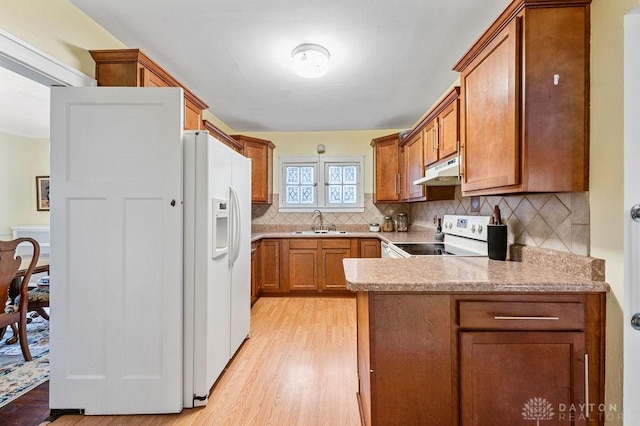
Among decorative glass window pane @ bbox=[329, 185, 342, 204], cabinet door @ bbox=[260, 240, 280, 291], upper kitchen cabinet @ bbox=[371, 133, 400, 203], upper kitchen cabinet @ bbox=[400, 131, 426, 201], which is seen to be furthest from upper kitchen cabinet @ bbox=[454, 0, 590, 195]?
decorative glass window pane @ bbox=[329, 185, 342, 204]

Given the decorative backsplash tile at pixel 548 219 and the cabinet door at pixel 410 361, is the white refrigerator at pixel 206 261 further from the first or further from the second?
the decorative backsplash tile at pixel 548 219

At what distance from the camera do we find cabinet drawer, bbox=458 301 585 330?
1.21 meters

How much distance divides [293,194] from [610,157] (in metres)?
3.86

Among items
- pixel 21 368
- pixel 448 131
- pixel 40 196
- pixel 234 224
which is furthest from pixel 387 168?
pixel 40 196

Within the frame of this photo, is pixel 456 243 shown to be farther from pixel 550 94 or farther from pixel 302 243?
pixel 302 243

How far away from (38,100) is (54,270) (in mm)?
2879

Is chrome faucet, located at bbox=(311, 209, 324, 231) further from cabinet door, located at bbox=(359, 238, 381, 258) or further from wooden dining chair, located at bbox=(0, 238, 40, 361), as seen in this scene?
wooden dining chair, located at bbox=(0, 238, 40, 361)

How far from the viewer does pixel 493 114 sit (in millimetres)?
1517

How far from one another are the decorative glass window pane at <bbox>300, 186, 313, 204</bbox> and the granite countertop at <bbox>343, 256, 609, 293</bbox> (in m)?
3.13

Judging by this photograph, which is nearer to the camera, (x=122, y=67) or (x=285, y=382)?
(x=122, y=67)

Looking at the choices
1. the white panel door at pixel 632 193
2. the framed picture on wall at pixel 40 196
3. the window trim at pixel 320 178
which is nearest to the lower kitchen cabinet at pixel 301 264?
the window trim at pixel 320 178

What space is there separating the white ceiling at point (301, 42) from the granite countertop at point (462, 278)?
5.11ft

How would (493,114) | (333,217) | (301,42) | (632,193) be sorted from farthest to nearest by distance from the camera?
1. (333,217)
2. (301,42)
3. (493,114)
4. (632,193)

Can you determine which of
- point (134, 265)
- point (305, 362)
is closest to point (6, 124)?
point (134, 265)
